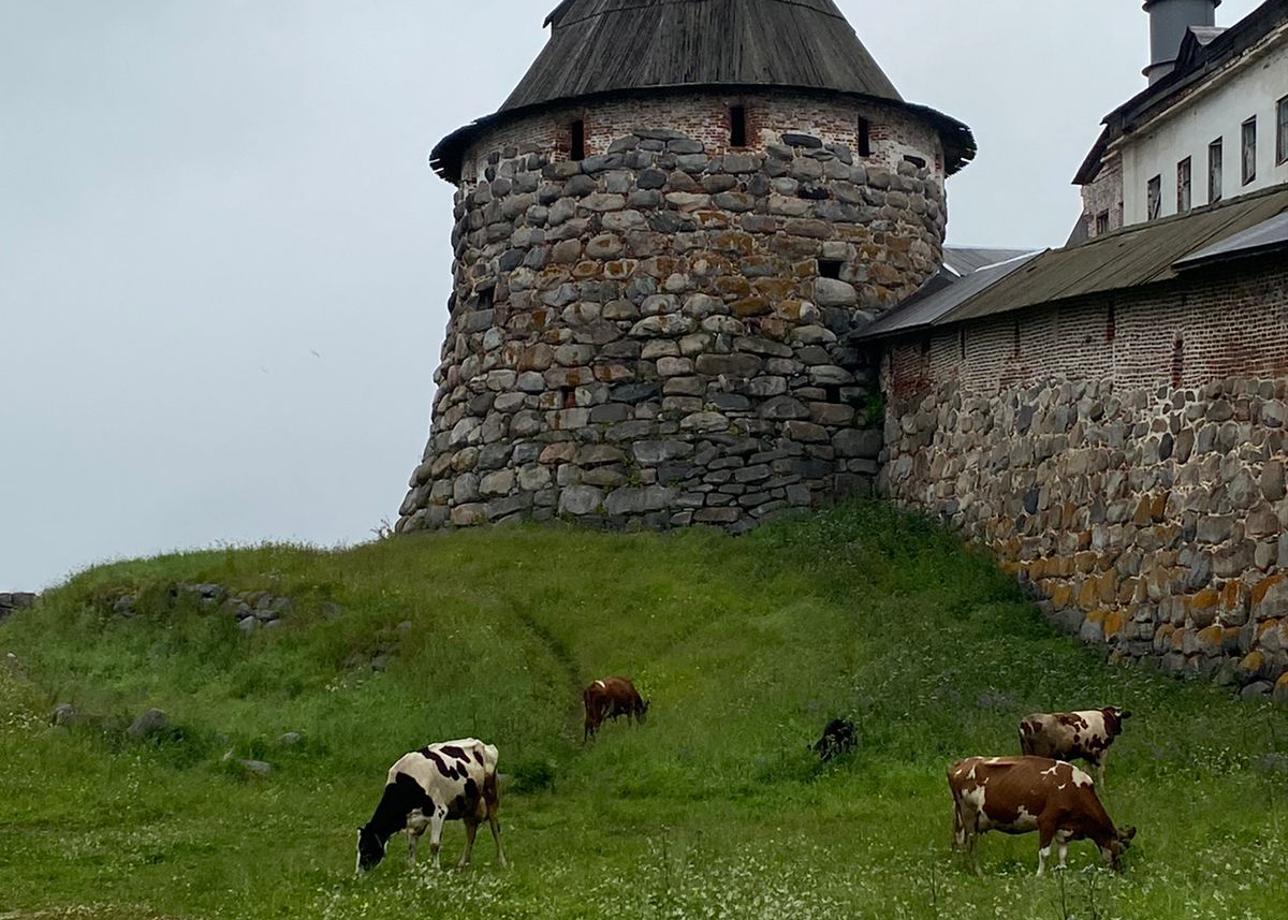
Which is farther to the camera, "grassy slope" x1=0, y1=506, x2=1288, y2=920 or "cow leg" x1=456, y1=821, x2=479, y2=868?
"cow leg" x1=456, y1=821, x2=479, y2=868

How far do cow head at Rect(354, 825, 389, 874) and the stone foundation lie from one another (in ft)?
24.1

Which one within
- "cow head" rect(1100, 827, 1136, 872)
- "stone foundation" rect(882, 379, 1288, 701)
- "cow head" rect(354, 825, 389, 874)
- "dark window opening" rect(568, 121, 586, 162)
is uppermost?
"dark window opening" rect(568, 121, 586, 162)

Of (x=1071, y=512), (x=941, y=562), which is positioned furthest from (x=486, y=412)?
(x=1071, y=512)

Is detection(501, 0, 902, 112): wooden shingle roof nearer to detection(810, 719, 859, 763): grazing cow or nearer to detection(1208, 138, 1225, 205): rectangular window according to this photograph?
detection(1208, 138, 1225, 205): rectangular window

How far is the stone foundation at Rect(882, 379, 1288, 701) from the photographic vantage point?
16594 mm

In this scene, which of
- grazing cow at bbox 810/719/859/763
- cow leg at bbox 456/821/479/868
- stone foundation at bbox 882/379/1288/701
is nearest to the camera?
cow leg at bbox 456/821/479/868

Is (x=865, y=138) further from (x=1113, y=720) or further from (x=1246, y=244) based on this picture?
(x=1113, y=720)

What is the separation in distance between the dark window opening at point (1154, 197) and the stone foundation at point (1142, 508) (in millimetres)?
15092

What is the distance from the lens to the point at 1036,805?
39.6ft

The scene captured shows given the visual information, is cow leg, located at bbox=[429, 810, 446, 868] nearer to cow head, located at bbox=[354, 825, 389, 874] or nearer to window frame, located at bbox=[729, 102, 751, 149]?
cow head, located at bbox=[354, 825, 389, 874]

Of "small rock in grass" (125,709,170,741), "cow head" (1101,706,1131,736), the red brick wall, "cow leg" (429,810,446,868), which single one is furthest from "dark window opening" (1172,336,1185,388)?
"small rock in grass" (125,709,170,741)

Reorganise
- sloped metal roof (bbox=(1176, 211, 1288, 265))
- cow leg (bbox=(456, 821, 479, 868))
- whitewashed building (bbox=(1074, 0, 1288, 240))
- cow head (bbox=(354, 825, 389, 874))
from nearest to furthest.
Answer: cow head (bbox=(354, 825, 389, 874)), cow leg (bbox=(456, 821, 479, 868)), sloped metal roof (bbox=(1176, 211, 1288, 265)), whitewashed building (bbox=(1074, 0, 1288, 240))

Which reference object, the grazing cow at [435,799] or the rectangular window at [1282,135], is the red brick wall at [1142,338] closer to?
the grazing cow at [435,799]

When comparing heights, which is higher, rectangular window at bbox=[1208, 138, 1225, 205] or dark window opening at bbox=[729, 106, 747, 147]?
rectangular window at bbox=[1208, 138, 1225, 205]
